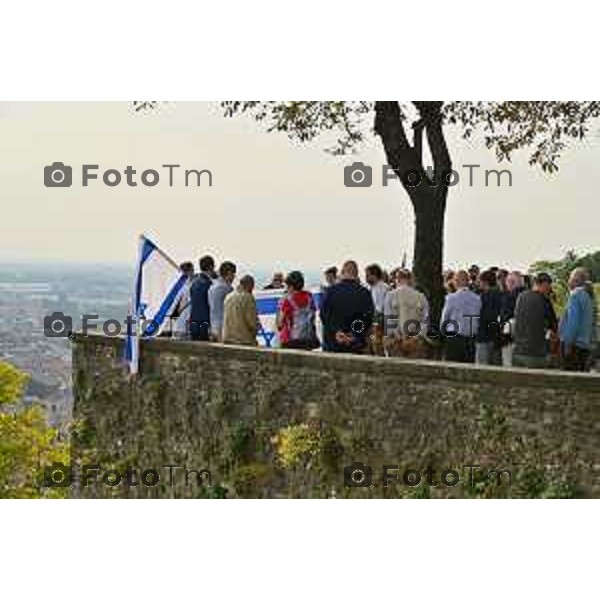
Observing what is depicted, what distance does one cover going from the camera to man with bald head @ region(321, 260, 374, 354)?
24.2 metres

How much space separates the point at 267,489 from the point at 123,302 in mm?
3930

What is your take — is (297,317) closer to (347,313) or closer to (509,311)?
(347,313)

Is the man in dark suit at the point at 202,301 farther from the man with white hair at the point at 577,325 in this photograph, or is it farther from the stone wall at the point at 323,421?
the man with white hair at the point at 577,325

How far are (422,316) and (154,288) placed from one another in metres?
5.07

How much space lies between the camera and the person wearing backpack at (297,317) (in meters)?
25.4

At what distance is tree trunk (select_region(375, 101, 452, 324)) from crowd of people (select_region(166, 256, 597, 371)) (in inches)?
34.8

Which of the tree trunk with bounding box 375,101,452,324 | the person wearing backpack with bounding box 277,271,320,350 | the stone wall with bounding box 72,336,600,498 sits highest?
the tree trunk with bounding box 375,101,452,324

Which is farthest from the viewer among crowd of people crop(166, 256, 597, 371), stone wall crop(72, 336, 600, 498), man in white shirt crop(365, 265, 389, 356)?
man in white shirt crop(365, 265, 389, 356)

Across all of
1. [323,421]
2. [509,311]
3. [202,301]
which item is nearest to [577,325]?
[509,311]

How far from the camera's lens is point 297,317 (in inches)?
1025

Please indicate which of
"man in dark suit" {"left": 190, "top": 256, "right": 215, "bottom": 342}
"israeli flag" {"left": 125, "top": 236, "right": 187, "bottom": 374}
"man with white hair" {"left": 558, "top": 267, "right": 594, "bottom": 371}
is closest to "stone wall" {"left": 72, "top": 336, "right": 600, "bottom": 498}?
"man in dark suit" {"left": 190, "top": 256, "right": 215, "bottom": 342}

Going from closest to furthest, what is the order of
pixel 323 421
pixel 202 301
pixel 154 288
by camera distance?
pixel 323 421 < pixel 202 301 < pixel 154 288

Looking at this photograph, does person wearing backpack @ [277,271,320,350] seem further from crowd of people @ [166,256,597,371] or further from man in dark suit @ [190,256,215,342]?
man in dark suit @ [190,256,215,342]

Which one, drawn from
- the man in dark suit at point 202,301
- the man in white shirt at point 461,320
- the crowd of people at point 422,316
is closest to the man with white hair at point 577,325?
the crowd of people at point 422,316
